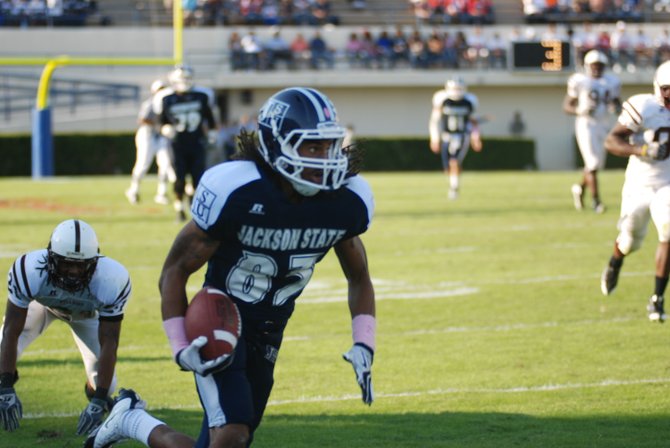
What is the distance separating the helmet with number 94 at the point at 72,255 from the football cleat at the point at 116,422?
25.2 inches

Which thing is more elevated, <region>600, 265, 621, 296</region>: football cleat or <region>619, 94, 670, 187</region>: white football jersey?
<region>619, 94, 670, 187</region>: white football jersey

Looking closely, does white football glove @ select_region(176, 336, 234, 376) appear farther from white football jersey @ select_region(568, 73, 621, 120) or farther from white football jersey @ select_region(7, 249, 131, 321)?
white football jersey @ select_region(568, 73, 621, 120)

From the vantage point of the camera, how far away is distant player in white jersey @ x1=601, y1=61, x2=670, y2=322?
23.8 ft

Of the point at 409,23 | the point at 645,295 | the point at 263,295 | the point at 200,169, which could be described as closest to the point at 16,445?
the point at 263,295

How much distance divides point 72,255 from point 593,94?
10439 mm

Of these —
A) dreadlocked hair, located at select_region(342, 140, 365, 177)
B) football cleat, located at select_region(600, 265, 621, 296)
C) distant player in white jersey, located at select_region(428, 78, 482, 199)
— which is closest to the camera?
dreadlocked hair, located at select_region(342, 140, 365, 177)

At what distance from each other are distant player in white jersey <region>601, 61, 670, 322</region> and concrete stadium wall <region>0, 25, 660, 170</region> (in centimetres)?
2357

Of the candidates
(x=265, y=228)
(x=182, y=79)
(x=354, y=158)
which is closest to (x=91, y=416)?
(x=265, y=228)

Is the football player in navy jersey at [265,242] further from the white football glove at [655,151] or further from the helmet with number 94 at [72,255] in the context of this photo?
the white football glove at [655,151]

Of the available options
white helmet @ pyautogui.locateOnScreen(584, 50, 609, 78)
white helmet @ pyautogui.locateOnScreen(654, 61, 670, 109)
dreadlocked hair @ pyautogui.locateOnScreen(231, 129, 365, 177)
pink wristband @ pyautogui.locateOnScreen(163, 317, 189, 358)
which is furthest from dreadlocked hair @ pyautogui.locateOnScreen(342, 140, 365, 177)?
white helmet @ pyautogui.locateOnScreen(584, 50, 609, 78)

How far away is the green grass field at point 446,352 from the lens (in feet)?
16.8

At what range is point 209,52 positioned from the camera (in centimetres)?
3119

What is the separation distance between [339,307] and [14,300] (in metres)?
3.83

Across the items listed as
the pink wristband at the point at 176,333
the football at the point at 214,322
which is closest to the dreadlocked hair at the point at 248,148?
the football at the point at 214,322
